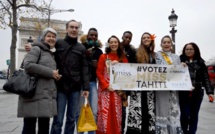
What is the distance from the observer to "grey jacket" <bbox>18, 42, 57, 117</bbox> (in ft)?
11.2

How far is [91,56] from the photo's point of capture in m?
4.41

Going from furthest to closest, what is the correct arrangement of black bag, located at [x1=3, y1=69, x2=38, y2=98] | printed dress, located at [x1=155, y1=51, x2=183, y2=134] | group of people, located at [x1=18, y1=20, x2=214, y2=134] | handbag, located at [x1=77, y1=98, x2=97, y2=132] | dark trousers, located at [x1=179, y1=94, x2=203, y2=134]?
dark trousers, located at [x1=179, y1=94, x2=203, y2=134] → printed dress, located at [x1=155, y1=51, x2=183, y2=134] → handbag, located at [x1=77, y1=98, x2=97, y2=132] → group of people, located at [x1=18, y1=20, x2=214, y2=134] → black bag, located at [x1=3, y1=69, x2=38, y2=98]

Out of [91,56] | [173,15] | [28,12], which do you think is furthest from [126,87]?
[28,12]

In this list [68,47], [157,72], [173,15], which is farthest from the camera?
[173,15]

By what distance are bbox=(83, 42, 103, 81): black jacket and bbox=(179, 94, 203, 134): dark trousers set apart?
1.80 metres

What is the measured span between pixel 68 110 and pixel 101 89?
0.73 meters

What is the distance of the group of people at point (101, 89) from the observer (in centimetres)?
355

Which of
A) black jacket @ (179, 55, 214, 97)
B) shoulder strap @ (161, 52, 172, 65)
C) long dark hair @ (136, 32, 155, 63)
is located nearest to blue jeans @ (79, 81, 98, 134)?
long dark hair @ (136, 32, 155, 63)

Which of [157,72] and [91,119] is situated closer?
[91,119]

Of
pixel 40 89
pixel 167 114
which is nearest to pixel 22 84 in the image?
pixel 40 89

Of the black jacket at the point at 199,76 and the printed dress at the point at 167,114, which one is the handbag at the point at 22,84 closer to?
the printed dress at the point at 167,114

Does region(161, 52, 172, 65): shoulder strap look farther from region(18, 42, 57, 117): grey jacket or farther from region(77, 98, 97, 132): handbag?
region(18, 42, 57, 117): grey jacket

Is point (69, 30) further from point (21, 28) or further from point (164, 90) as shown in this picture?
point (21, 28)

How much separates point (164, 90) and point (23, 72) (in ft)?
8.41
